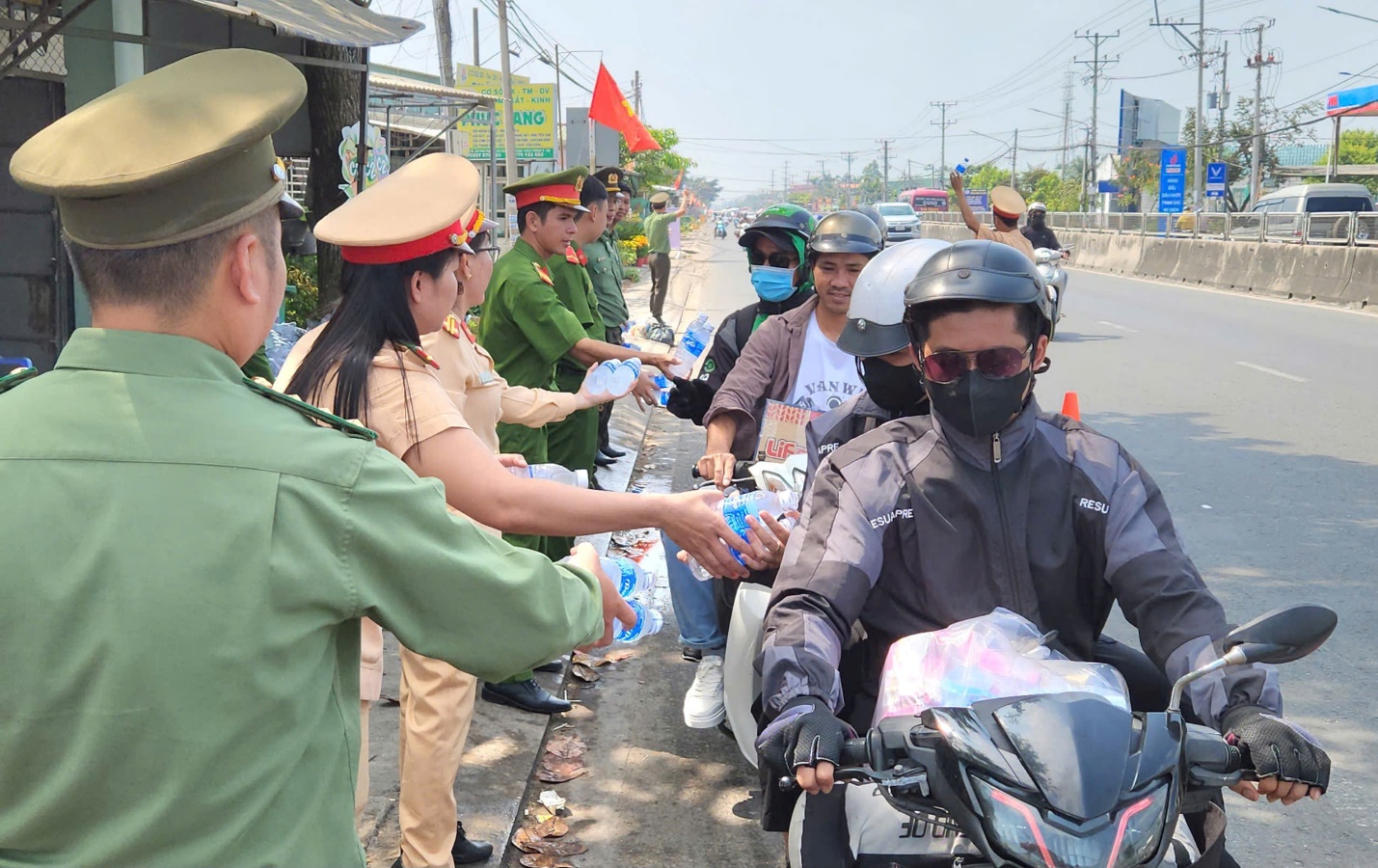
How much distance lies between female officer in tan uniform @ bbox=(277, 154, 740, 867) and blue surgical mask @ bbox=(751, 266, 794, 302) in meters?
2.44

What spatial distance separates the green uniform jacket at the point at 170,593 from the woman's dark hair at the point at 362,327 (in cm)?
146

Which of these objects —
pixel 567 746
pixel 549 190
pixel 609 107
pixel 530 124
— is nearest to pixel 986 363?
pixel 567 746

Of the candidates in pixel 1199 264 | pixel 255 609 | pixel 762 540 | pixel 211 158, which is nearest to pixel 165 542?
pixel 255 609

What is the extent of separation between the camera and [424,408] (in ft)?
9.43

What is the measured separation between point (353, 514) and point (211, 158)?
45 cm

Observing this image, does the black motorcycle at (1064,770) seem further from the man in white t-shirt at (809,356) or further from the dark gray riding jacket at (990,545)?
the man in white t-shirt at (809,356)

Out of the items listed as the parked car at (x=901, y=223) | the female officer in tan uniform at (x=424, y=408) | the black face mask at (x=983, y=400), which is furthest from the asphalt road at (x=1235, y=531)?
the parked car at (x=901, y=223)

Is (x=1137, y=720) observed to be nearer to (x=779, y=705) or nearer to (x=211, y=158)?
(x=779, y=705)

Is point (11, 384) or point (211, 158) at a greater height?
point (211, 158)

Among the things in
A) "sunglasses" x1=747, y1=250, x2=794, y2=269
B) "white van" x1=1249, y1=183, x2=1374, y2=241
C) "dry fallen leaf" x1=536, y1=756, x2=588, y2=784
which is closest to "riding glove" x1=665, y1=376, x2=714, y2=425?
"sunglasses" x1=747, y1=250, x2=794, y2=269

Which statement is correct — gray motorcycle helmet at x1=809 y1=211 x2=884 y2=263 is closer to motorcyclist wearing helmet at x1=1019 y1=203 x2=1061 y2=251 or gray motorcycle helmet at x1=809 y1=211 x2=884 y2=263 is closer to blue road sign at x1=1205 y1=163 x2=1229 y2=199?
motorcyclist wearing helmet at x1=1019 y1=203 x2=1061 y2=251

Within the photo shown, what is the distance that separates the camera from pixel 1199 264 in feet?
85.5

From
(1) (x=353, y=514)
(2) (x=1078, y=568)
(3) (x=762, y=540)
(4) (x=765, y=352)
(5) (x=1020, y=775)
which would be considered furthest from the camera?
(4) (x=765, y=352)

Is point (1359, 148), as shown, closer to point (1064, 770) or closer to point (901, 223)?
point (901, 223)
